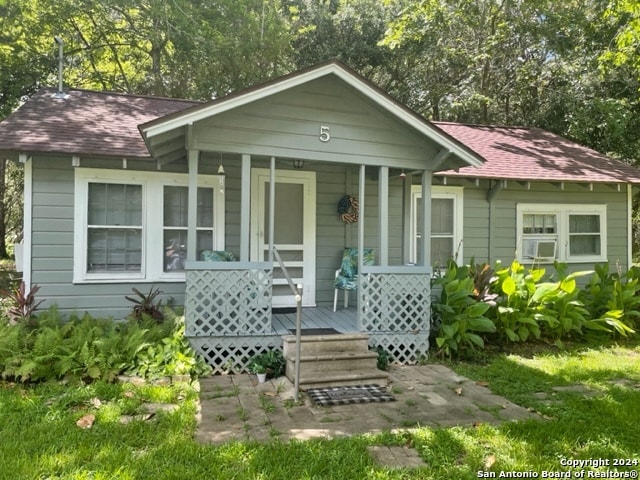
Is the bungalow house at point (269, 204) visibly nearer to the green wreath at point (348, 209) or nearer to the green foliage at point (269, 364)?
the green wreath at point (348, 209)

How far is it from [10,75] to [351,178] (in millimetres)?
11631

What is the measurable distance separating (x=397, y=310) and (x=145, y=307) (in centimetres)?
323

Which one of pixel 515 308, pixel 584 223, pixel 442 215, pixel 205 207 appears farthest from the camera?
pixel 584 223

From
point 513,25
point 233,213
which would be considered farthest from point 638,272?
point 513,25

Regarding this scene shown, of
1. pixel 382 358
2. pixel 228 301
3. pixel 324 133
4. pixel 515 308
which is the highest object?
pixel 324 133

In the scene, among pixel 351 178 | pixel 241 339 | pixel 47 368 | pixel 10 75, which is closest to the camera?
pixel 47 368

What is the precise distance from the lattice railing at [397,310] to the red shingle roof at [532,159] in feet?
7.34

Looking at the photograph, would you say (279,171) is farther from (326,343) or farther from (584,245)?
(584,245)

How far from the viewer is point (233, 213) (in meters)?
6.47

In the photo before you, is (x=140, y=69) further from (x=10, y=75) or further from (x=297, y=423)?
(x=297, y=423)

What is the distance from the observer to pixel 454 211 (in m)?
7.55

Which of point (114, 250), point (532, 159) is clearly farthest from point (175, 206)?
point (532, 159)

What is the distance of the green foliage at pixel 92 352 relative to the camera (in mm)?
4375

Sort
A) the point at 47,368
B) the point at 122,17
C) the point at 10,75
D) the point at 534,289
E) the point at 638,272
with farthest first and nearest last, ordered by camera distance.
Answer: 1. the point at 122,17
2. the point at 10,75
3. the point at 638,272
4. the point at 534,289
5. the point at 47,368
